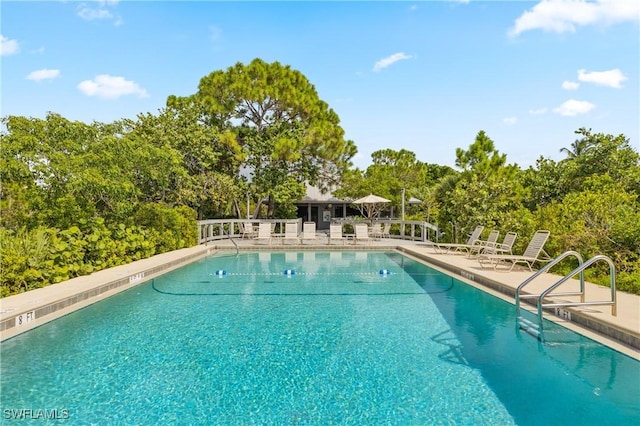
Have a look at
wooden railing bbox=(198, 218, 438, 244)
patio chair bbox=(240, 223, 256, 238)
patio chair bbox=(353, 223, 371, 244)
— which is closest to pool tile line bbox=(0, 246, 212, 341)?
wooden railing bbox=(198, 218, 438, 244)

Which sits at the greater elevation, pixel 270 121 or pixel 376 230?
pixel 270 121

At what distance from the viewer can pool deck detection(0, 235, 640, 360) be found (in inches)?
194

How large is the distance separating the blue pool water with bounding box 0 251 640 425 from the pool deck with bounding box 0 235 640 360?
0.83 ft

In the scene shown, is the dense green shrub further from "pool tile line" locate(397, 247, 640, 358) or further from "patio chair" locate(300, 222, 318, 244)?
"pool tile line" locate(397, 247, 640, 358)

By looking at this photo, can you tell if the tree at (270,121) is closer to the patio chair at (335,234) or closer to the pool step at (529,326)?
the patio chair at (335,234)

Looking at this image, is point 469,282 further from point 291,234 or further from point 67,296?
point 291,234

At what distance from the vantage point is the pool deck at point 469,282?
4.93 m

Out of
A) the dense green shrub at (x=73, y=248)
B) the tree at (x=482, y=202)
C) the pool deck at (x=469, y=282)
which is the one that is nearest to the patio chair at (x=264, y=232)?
the dense green shrub at (x=73, y=248)

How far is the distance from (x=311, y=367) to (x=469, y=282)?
18.8 feet

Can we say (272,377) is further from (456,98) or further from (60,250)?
(456,98)

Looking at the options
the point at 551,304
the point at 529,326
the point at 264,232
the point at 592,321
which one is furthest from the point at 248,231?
the point at 592,321

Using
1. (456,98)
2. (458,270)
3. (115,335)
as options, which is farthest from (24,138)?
(456,98)

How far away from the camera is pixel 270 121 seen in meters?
23.0

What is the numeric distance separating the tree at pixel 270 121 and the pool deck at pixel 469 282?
35.4 feet
